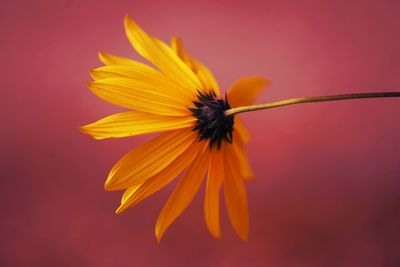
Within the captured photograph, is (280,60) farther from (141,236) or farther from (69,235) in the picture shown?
(69,235)

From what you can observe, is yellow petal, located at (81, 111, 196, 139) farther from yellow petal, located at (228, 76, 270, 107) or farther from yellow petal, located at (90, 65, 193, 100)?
yellow petal, located at (228, 76, 270, 107)

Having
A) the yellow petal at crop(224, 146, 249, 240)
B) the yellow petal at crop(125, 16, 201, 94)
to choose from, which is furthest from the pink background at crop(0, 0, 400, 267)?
the yellow petal at crop(125, 16, 201, 94)

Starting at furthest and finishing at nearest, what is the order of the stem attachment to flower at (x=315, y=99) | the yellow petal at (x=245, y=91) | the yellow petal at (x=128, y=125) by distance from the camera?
the yellow petal at (x=245, y=91) → the yellow petal at (x=128, y=125) → the stem attachment to flower at (x=315, y=99)

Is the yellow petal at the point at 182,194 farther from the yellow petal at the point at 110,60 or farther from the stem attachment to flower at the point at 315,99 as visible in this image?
the yellow petal at the point at 110,60

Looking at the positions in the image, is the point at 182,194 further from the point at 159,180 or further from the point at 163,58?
the point at 163,58

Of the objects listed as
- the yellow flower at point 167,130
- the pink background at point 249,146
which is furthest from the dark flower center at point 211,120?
the pink background at point 249,146

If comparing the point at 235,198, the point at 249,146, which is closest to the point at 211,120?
the point at 235,198

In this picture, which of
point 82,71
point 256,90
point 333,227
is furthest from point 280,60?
point 82,71
